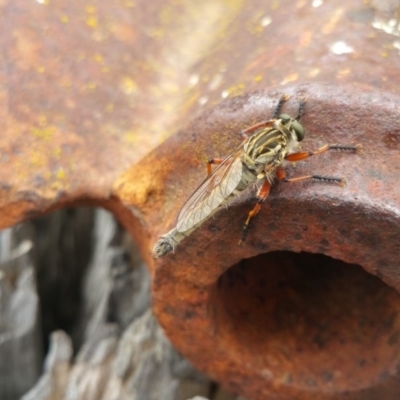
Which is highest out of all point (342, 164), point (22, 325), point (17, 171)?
point (17, 171)

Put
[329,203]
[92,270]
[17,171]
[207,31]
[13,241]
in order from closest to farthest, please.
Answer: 1. [329,203]
2. [17,171]
3. [207,31]
4. [13,241]
5. [92,270]

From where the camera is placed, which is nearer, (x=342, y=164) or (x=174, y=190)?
(x=342, y=164)

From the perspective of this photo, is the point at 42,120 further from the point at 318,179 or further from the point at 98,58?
the point at 318,179

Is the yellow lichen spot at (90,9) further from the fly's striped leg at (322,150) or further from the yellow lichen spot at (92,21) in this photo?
the fly's striped leg at (322,150)

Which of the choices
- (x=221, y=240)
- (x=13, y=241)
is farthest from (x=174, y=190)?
(x=13, y=241)

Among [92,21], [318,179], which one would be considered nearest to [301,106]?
[318,179]

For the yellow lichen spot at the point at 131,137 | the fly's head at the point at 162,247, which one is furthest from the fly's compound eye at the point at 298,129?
the yellow lichen spot at the point at 131,137

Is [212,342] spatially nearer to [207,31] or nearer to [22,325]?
[22,325]
